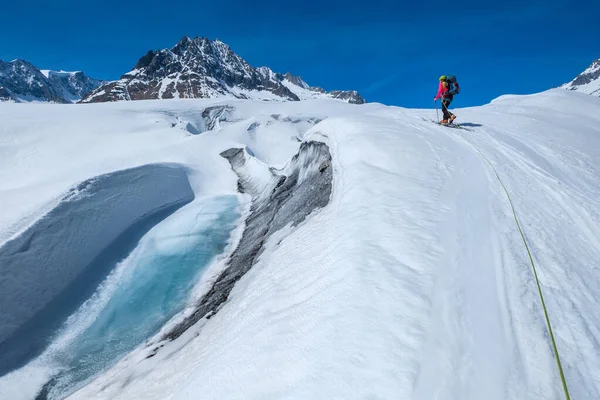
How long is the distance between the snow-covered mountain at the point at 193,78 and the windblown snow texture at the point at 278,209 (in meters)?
109

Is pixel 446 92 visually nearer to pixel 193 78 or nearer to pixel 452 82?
pixel 452 82

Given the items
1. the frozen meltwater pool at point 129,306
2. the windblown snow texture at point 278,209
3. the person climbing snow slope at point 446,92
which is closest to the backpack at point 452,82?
the person climbing snow slope at point 446,92

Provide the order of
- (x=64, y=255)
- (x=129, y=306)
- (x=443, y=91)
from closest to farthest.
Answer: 1. (x=129, y=306)
2. (x=64, y=255)
3. (x=443, y=91)

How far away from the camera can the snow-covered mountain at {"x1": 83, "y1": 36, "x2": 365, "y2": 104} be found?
384ft

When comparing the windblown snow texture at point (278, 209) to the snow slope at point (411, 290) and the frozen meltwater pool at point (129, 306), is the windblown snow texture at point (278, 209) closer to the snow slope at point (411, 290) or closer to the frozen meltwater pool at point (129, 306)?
the snow slope at point (411, 290)

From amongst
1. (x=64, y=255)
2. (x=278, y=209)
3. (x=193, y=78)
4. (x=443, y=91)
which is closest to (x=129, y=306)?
(x=64, y=255)

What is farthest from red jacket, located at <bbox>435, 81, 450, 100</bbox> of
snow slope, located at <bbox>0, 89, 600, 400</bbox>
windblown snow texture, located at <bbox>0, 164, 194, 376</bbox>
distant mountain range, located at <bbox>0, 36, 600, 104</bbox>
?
distant mountain range, located at <bbox>0, 36, 600, 104</bbox>

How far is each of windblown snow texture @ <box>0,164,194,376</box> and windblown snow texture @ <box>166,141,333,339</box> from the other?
13.0ft

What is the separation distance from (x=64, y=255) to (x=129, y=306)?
3.02 metres

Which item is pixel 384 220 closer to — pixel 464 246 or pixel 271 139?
pixel 464 246

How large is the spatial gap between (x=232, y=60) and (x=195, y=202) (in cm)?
17641

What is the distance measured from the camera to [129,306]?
911 cm

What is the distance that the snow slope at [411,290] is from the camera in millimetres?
2822

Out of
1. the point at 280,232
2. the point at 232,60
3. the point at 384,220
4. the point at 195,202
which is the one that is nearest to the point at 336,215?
the point at 384,220
